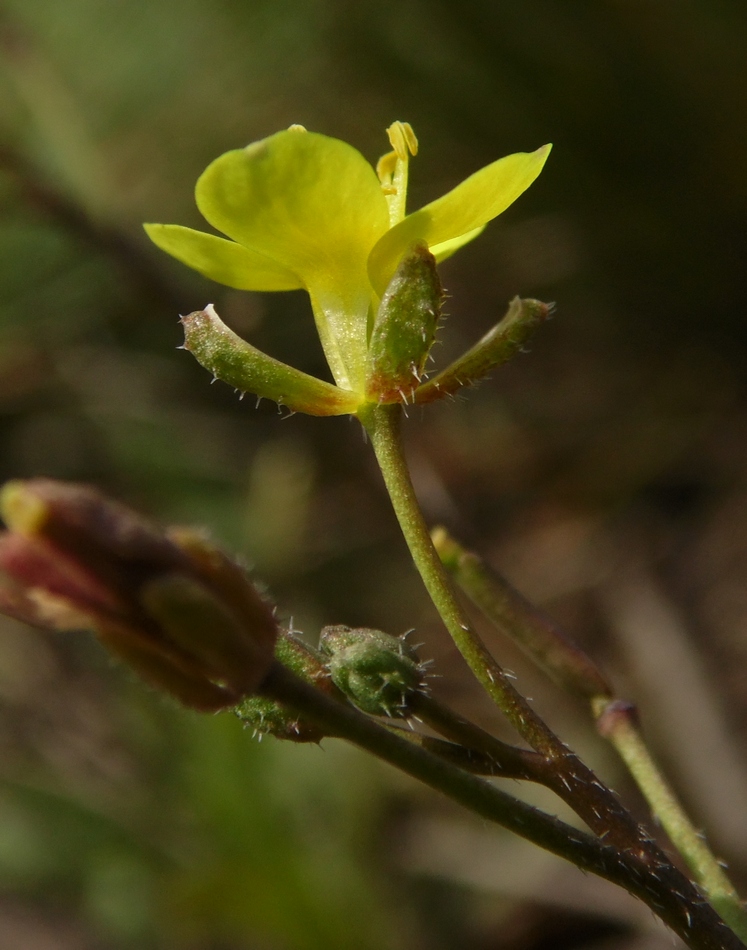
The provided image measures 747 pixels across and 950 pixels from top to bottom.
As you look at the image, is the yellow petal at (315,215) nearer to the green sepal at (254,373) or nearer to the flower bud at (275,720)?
the green sepal at (254,373)

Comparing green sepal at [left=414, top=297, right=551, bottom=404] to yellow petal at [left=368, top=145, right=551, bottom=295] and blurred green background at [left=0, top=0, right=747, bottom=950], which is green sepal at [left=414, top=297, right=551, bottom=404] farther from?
blurred green background at [left=0, top=0, right=747, bottom=950]

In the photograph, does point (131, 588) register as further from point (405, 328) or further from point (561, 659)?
point (561, 659)

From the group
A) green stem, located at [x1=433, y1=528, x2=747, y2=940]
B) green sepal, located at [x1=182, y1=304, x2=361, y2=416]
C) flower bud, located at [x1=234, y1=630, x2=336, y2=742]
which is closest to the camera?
flower bud, located at [x1=234, y1=630, x2=336, y2=742]

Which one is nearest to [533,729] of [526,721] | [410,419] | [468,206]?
[526,721]

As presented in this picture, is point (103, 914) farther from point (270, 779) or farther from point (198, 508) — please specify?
point (198, 508)

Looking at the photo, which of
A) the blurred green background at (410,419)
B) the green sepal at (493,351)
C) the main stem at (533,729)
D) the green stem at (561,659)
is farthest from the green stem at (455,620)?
the blurred green background at (410,419)

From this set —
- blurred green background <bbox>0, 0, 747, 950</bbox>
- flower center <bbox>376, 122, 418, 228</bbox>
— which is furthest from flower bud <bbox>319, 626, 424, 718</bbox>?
blurred green background <bbox>0, 0, 747, 950</bbox>
